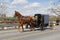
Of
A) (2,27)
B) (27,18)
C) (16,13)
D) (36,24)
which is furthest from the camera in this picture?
(2,27)

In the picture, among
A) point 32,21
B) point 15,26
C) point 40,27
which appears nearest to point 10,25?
point 15,26

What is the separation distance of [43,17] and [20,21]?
7.93 metres

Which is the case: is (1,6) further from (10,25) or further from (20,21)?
(20,21)

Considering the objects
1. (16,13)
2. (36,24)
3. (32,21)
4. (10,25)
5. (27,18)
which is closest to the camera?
(16,13)

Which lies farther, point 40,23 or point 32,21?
point 40,23

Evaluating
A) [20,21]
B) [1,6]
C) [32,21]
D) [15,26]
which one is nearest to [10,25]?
[15,26]

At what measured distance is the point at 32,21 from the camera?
3006 cm

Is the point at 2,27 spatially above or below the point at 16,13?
below

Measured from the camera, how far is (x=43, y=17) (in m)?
34.2

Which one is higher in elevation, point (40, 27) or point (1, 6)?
point (1, 6)

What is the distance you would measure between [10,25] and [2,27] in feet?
9.19

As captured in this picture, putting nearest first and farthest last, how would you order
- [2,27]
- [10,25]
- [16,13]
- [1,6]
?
[16,13] < [2,27] < [10,25] < [1,6]

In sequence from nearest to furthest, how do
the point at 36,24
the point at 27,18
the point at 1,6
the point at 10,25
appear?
the point at 27,18 → the point at 36,24 → the point at 10,25 → the point at 1,6

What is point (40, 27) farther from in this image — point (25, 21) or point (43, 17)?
point (25, 21)
